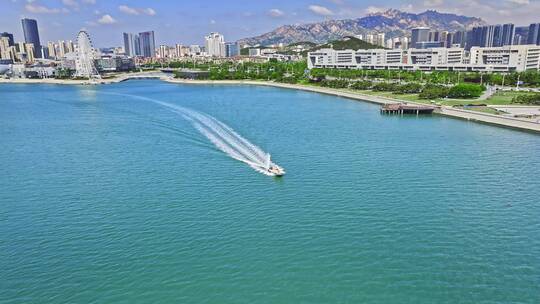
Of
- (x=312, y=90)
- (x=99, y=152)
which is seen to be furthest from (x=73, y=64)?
(x=99, y=152)

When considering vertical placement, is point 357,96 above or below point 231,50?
below

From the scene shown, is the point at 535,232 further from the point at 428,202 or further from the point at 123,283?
the point at 123,283

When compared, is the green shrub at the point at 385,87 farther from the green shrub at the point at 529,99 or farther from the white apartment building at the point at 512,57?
the white apartment building at the point at 512,57

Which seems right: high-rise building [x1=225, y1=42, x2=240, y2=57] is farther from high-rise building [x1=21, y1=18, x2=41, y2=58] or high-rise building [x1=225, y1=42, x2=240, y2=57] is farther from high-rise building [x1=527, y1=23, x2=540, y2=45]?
high-rise building [x1=527, y1=23, x2=540, y2=45]

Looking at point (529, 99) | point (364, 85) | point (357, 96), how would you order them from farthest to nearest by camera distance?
point (364, 85)
point (357, 96)
point (529, 99)

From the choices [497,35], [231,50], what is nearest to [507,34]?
[497,35]

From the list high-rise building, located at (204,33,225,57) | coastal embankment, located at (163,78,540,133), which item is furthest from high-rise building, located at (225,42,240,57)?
coastal embankment, located at (163,78,540,133)

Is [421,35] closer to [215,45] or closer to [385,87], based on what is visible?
[215,45]
